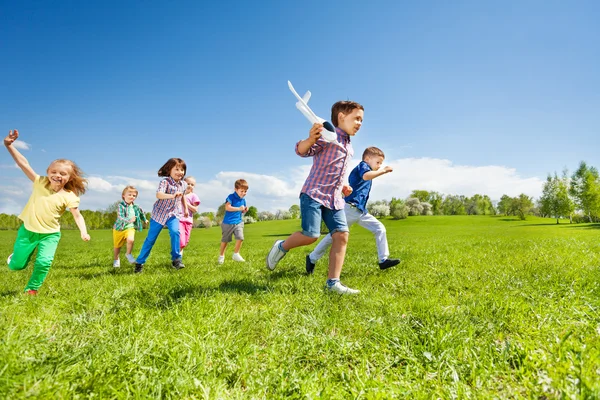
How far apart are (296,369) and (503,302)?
96.3 inches

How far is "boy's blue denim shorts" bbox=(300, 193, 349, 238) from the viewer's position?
4.40 metres

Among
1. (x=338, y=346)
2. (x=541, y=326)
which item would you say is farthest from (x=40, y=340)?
(x=541, y=326)

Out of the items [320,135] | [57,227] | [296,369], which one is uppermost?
[320,135]

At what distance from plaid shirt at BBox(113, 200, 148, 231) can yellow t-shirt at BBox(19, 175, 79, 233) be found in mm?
4289

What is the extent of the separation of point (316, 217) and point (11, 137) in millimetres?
4119

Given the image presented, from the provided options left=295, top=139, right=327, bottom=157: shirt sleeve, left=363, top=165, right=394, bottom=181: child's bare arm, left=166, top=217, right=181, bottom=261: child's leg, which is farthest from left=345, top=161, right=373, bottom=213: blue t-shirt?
left=166, top=217, right=181, bottom=261: child's leg

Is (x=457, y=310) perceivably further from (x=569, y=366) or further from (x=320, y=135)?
(x=320, y=135)

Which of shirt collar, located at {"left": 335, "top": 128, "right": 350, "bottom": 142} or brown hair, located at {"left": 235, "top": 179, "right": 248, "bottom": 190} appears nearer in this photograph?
shirt collar, located at {"left": 335, "top": 128, "right": 350, "bottom": 142}

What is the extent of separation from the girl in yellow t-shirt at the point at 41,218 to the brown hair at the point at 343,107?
149 inches

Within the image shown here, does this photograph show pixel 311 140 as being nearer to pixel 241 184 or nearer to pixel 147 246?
pixel 147 246

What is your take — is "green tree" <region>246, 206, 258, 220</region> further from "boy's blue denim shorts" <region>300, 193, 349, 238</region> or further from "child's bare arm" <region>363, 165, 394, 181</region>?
"boy's blue denim shorts" <region>300, 193, 349, 238</region>

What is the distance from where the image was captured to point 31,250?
4.71 m

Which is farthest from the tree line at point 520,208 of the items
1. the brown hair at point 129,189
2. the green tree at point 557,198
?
the brown hair at point 129,189

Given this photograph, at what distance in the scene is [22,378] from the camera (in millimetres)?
1783
